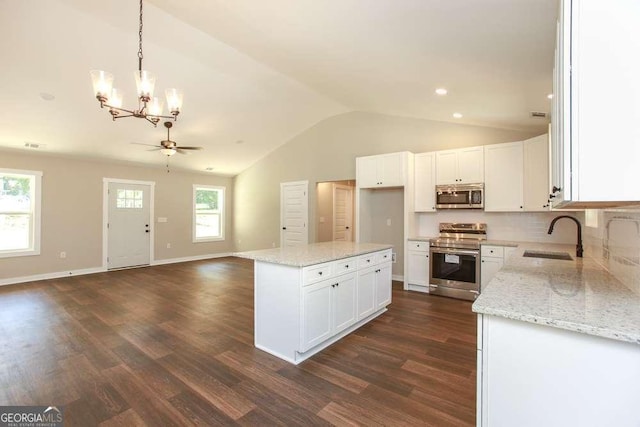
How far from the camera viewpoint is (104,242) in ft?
21.6

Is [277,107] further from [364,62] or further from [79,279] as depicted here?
[79,279]

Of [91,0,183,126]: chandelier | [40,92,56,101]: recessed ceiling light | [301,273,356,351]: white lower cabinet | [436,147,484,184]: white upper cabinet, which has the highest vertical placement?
[40,92,56,101]: recessed ceiling light

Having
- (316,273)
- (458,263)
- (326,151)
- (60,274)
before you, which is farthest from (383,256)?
(60,274)

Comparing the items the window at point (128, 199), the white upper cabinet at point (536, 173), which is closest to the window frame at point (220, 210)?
the window at point (128, 199)

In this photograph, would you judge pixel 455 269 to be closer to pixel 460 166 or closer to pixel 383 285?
pixel 383 285

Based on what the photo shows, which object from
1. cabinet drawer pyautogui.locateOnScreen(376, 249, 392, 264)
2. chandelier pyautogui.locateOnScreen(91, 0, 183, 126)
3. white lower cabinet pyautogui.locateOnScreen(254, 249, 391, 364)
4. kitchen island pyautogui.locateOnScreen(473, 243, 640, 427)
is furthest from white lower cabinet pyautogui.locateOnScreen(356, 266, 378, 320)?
chandelier pyautogui.locateOnScreen(91, 0, 183, 126)

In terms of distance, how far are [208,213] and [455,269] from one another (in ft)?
22.3

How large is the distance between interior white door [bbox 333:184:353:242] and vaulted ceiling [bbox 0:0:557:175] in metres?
2.36

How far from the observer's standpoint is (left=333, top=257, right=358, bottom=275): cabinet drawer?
294 cm

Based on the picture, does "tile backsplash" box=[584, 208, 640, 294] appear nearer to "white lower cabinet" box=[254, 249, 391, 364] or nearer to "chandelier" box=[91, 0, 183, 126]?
"white lower cabinet" box=[254, 249, 391, 364]

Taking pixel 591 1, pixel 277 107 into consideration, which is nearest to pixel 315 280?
pixel 591 1

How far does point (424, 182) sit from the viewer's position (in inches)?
198

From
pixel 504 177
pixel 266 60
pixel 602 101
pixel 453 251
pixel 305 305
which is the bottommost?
pixel 305 305

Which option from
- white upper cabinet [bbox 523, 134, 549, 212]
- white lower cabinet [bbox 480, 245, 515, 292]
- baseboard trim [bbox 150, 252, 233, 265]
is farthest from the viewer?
baseboard trim [bbox 150, 252, 233, 265]
